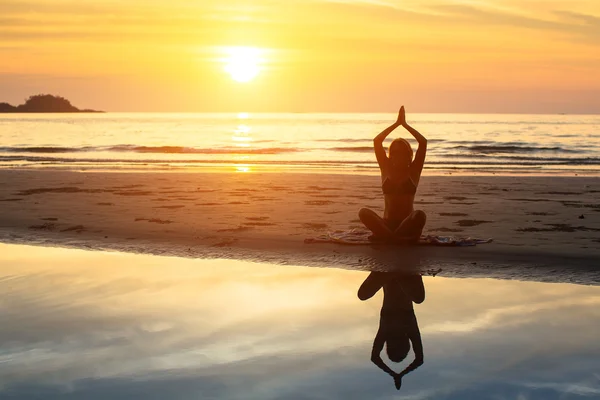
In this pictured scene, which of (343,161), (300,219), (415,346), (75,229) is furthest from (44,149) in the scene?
(415,346)

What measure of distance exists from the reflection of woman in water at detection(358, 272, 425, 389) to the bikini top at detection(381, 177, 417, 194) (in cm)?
202

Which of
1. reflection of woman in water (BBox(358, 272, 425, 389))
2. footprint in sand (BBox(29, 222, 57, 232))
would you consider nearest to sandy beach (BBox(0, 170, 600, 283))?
footprint in sand (BBox(29, 222, 57, 232))

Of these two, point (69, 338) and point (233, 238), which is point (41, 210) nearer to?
point (233, 238)

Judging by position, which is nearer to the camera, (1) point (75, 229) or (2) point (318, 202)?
(1) point (75, 229)

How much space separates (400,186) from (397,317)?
4.16m

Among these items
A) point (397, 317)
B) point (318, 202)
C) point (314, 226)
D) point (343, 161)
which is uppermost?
point (343, 161)

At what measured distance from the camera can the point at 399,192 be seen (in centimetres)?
1073

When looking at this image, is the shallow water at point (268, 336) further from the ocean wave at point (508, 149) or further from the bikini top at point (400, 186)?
the ocean wave at point (508, 149)

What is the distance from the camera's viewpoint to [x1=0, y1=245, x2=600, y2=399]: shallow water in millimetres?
4941

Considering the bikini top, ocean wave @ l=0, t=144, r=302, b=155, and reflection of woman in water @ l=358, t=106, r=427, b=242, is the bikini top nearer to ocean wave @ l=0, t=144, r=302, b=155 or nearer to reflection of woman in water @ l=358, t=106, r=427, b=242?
reflection of woman in water @ l=358, t=106, r=427, b=242

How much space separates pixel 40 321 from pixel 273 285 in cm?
266

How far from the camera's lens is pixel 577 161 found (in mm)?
37000

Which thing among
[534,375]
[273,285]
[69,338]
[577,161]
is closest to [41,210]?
[273,285]

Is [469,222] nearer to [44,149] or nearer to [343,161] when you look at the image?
[343,161]
